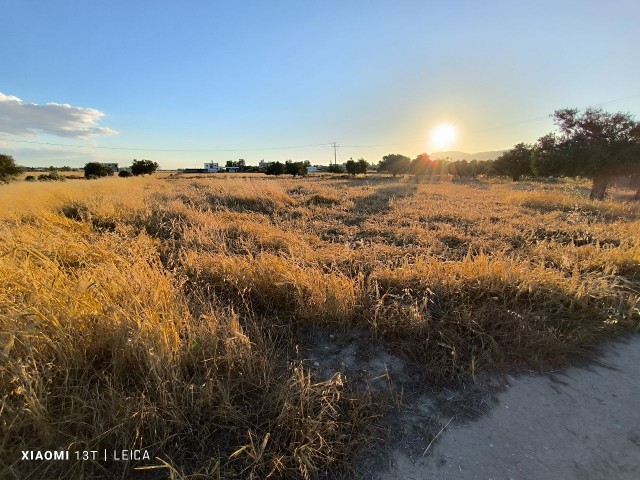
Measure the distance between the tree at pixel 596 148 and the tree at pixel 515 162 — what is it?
3394 cm

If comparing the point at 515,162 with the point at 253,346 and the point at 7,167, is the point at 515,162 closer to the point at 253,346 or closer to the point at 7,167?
the point at 253,346

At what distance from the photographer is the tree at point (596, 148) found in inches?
566

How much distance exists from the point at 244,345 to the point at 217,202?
9403 millimetres

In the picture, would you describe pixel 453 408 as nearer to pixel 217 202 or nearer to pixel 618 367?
pixel 618 367

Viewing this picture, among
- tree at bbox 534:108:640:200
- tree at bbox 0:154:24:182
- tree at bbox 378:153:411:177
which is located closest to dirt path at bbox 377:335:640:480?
tree at bbox 534:108:640:200

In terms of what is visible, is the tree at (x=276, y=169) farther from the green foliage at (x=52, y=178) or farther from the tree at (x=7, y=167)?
the tree at (x=7, y=167)

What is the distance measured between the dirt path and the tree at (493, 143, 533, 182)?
52.0 meters

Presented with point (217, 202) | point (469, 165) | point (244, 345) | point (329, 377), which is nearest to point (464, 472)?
point (329, 377)

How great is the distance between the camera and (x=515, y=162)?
47312 millimetres

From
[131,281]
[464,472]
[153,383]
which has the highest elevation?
[131,281]

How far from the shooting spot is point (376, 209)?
35.8ft

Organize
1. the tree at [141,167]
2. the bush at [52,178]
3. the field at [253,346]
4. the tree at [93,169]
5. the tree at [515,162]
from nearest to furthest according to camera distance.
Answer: the field at [253,346]
the bush at [52,178]
the tree at [515,162]
the tree at [93,169]
the tree at [141,167]

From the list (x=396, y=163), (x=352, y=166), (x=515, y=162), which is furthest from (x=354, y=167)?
(x=515, y=162)

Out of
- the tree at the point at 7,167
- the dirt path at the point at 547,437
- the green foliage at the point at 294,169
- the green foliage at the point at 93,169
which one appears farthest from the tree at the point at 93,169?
the dirt path at the point at 547,437
